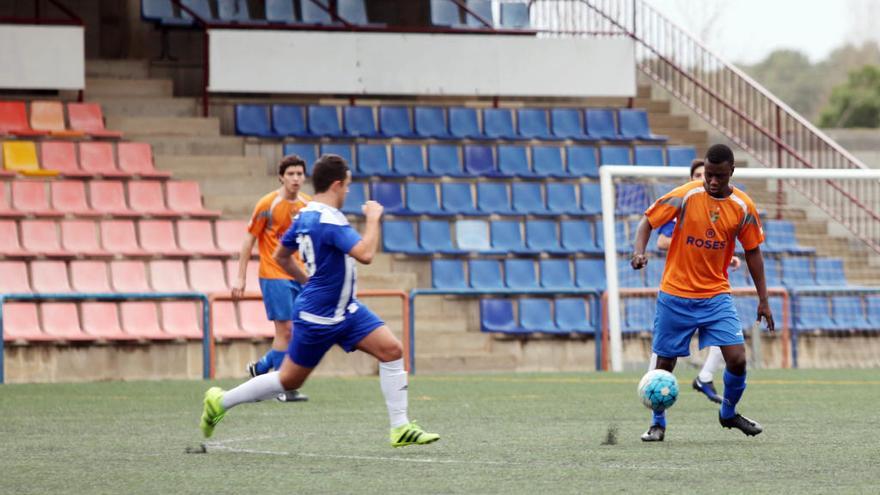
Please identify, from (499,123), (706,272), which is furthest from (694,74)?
(706,272)

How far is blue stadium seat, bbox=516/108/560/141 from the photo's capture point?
83.0 ft

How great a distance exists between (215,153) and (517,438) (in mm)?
13813

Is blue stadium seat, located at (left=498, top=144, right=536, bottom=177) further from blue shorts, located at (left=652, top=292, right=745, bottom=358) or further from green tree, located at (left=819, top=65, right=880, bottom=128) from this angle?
green tree, located at (left=819, top=65, right=880, bottom=128)

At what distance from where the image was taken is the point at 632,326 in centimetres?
2083

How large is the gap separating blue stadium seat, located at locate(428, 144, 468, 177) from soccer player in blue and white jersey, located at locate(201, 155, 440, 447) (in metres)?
14.1

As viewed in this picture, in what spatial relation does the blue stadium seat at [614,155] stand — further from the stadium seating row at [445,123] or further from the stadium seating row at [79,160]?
the stadium seating row at [79,160]

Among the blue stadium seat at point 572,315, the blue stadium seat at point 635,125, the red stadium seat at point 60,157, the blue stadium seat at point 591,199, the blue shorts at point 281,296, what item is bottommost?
the blue stadium seat at point 572,315

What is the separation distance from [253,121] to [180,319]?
5.35 meters

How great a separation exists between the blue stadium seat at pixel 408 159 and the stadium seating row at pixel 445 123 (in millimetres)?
519

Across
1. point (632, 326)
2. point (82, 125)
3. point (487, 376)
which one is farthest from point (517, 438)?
point (82, 125)

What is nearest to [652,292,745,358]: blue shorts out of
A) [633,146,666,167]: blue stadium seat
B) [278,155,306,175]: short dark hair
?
[278,155,306,175]: short dark hair

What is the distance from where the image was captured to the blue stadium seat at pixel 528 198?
920 inches

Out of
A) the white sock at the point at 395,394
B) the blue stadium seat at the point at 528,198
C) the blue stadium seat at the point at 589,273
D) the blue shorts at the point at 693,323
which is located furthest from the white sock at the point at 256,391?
the blue stadium seat at the point at 528,198

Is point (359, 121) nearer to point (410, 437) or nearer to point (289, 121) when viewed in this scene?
point (289, 121)
